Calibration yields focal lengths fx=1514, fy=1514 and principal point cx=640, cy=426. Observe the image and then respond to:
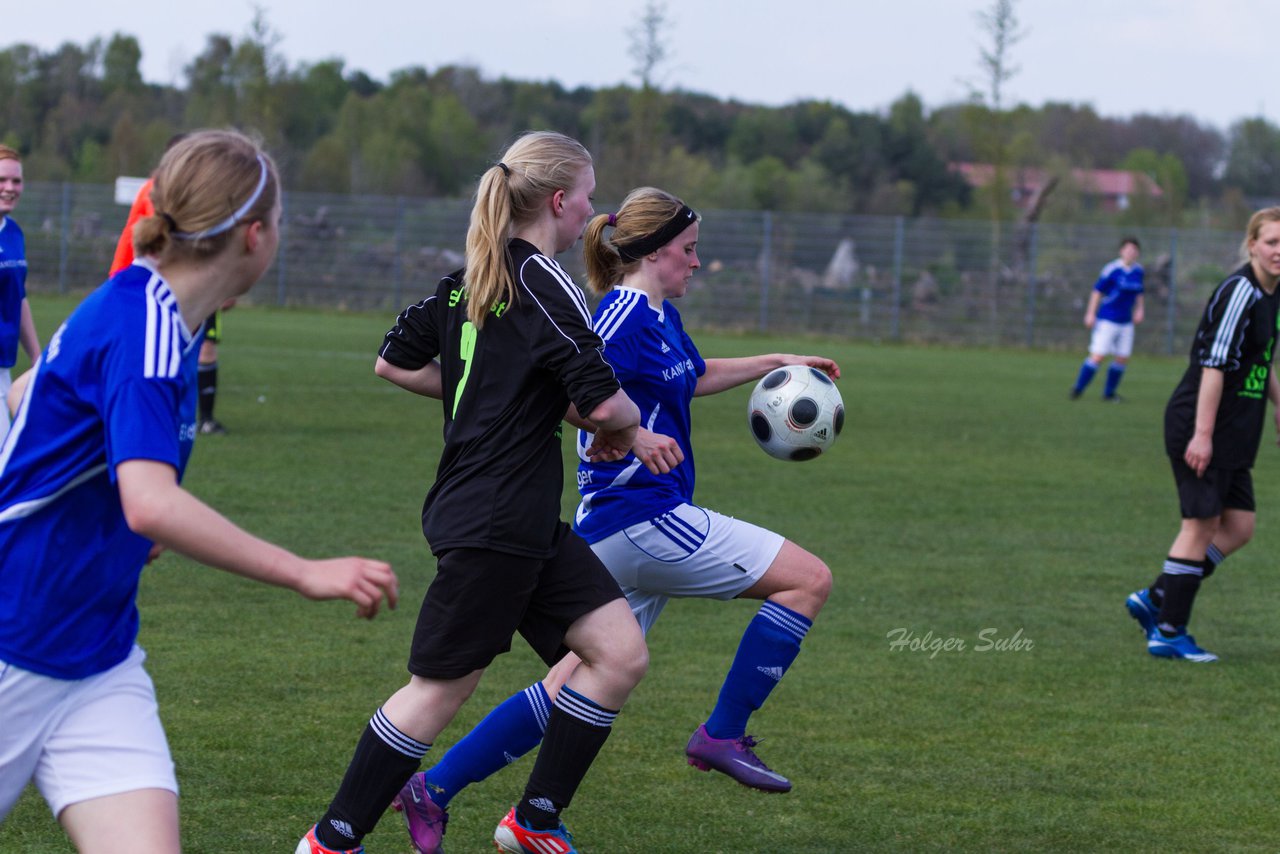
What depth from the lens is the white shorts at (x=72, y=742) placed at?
8.11 ft

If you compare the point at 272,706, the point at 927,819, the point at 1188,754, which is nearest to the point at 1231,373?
the point at 1188,754

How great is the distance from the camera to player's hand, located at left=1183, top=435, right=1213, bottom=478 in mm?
6137

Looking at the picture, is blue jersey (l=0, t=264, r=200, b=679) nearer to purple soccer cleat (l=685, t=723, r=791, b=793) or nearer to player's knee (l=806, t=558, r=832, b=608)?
purple soccer cleat (l=685, t=723, r=791, b=793)

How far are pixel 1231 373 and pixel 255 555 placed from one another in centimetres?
496

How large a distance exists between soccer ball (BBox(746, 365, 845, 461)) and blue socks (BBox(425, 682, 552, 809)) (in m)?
1.27

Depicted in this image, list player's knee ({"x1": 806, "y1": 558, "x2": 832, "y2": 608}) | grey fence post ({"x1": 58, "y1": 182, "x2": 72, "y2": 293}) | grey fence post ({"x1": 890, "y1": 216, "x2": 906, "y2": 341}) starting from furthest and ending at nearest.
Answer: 1. grey fence post ({"x1": 58, "y1": 182, "x2": 72, "y2": 293})
2. grey fence post ({"x1": 890, "y1": 216, "x2": 906, "y2": 341})
3. player's knee ({"x1": 806, "y1": 558, "x2": 832, "y2": 608})

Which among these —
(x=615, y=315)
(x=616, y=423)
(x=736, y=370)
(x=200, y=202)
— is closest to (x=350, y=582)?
(x=200, y=202)

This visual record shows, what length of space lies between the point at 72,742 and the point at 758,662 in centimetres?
227

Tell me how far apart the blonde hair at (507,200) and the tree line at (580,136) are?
4048 cm

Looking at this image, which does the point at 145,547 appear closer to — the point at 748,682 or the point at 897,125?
the point at 748,682

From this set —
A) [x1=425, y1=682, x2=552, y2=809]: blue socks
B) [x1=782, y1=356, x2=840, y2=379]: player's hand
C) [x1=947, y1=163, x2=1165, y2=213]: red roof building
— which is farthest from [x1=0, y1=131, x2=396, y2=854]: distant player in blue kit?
[x1=947, y1=163, x2=1165, y2=213]: red roof building

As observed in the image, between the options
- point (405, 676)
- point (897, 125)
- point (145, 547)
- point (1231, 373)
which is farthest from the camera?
point (897, 125)

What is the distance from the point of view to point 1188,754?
16.5ft

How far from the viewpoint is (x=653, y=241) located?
441cm
